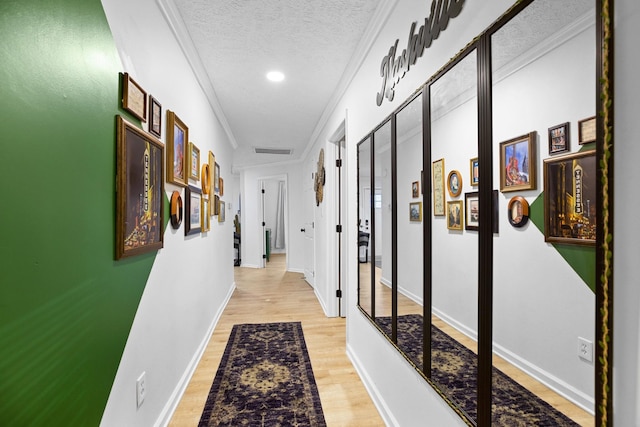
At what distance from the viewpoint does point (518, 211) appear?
864mm

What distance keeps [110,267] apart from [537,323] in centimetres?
141

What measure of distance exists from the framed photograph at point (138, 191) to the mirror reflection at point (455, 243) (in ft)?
4.13

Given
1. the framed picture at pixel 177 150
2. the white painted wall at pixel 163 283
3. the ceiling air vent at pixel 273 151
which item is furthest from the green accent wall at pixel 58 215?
the ceiling air vent at pixel 273 151

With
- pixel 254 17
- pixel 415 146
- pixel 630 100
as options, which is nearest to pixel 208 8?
pixel 254 17

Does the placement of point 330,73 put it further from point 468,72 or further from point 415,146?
point 468,72

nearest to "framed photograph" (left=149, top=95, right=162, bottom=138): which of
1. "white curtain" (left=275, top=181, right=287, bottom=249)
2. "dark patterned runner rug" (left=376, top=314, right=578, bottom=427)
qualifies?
"dark patterned runner rug" (left=376, top=314, right=578, bottom=427)

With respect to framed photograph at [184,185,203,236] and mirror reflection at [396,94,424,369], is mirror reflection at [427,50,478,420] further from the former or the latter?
framed photograph at [184,185,203,236]

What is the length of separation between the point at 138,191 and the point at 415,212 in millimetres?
1265

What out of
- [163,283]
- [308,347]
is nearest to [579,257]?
[163,283]

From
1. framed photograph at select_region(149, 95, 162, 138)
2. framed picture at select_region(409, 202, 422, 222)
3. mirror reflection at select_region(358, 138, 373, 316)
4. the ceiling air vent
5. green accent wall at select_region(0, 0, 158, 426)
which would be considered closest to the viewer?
green accent wall at select_region(0, 0, 158, 426)

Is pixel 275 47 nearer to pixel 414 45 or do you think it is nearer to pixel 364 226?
pixel 414 45

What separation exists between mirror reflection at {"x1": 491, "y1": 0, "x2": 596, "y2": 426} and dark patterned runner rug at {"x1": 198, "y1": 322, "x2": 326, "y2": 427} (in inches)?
54.9

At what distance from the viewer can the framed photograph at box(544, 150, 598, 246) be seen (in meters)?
0.67

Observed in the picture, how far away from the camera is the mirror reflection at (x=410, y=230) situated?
1.50 meters
